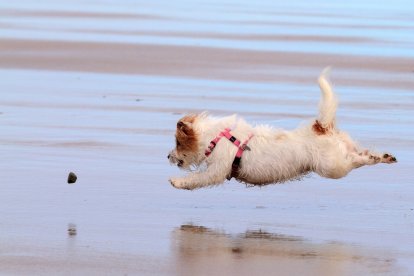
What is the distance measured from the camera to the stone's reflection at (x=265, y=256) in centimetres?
668

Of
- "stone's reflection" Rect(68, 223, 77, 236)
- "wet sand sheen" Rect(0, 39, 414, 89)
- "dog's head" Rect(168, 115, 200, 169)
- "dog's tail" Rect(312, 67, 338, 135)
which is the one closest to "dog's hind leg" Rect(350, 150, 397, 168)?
"dog's tail" Rect(312, 67, 338, 135)

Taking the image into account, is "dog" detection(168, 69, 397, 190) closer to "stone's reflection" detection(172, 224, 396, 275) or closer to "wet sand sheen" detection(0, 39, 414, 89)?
"stone's reflection" detection(172, 224, 396, 275)

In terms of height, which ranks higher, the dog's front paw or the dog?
the dog

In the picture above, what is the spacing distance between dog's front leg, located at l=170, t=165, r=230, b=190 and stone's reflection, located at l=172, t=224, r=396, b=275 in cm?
79

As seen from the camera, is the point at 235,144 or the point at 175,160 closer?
the point at 235,144

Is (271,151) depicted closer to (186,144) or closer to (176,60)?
(186,144)

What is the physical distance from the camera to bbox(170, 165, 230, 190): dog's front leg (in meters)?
8.46

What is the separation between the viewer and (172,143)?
10875 mm

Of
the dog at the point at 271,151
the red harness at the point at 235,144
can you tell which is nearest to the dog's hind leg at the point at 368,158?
the dog at the point at 271,151

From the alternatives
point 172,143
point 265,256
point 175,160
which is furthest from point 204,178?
point 172,143

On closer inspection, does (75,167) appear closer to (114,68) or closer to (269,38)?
(114,68)

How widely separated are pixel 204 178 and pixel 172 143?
2.44 metres

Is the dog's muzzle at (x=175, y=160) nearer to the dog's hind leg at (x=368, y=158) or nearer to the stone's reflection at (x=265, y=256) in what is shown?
the stone's reflection at (x=265, y=256)

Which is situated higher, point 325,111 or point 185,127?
point 325,111
